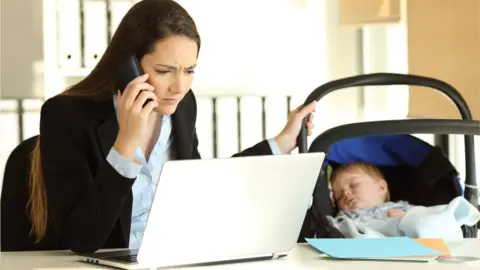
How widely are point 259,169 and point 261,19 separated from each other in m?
2.11

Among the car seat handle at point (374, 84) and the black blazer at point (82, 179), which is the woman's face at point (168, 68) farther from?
the car seat handle at point (374, 84)

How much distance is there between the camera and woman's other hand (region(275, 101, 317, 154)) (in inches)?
77.0

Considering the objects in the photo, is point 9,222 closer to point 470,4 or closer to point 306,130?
point 306,130

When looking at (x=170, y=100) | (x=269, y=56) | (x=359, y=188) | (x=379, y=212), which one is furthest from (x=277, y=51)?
(x=170, y=100)

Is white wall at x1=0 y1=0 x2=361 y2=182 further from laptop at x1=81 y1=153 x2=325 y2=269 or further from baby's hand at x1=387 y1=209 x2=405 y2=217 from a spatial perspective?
laptop at x1=81 y1=153 x2=325 y2=269

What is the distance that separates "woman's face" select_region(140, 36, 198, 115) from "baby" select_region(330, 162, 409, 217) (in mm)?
579

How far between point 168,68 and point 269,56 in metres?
1.74

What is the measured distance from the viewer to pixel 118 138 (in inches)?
61.6

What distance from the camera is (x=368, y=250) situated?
5.09 ft

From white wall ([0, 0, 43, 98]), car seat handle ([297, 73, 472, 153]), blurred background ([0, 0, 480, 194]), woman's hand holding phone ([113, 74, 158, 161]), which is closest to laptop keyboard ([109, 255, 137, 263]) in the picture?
woman's hand holding phone ([113, 74, 158, 161])

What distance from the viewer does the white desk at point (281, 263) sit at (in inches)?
56.4

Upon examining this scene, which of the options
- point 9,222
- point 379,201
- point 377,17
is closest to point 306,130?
point 379,201

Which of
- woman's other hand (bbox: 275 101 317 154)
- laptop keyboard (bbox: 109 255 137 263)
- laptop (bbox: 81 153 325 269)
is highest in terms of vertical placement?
woman's other hand (bbox: 275 101 317 154)

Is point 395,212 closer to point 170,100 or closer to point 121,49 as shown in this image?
point 170,100
